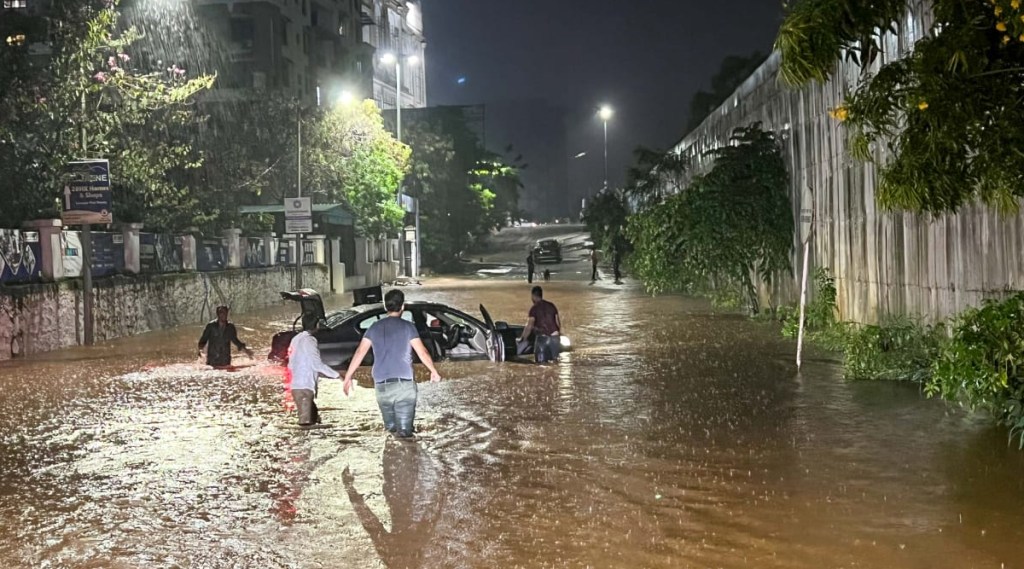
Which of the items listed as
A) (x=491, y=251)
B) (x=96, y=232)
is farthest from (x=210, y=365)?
(x=491, y=251)

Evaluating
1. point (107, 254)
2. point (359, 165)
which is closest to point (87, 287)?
point (107, 254)

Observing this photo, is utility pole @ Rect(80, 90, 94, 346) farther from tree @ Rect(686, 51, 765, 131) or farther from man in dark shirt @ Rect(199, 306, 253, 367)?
tree @ Rect(686, 51, 765, 131)

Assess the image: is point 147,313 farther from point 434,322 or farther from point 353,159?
point 353,159

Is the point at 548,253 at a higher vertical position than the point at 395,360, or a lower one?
higher

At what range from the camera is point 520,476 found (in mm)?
8602

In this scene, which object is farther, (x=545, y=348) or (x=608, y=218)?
(x=608, y=218)

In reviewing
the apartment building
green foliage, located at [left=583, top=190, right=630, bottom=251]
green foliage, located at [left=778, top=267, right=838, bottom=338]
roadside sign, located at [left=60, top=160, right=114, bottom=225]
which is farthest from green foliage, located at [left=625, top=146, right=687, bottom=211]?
the apartment building

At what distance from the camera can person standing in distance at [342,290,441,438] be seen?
9.65 meters

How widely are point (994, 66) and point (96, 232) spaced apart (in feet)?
66.6

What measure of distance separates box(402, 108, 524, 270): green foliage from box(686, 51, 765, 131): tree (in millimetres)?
15479

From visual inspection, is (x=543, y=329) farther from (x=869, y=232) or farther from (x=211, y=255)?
(x=211, y=255)

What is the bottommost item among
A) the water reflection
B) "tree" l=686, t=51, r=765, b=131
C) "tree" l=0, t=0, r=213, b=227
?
the water reflection

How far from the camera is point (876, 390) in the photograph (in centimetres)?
1280

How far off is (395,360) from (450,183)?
6402cm
